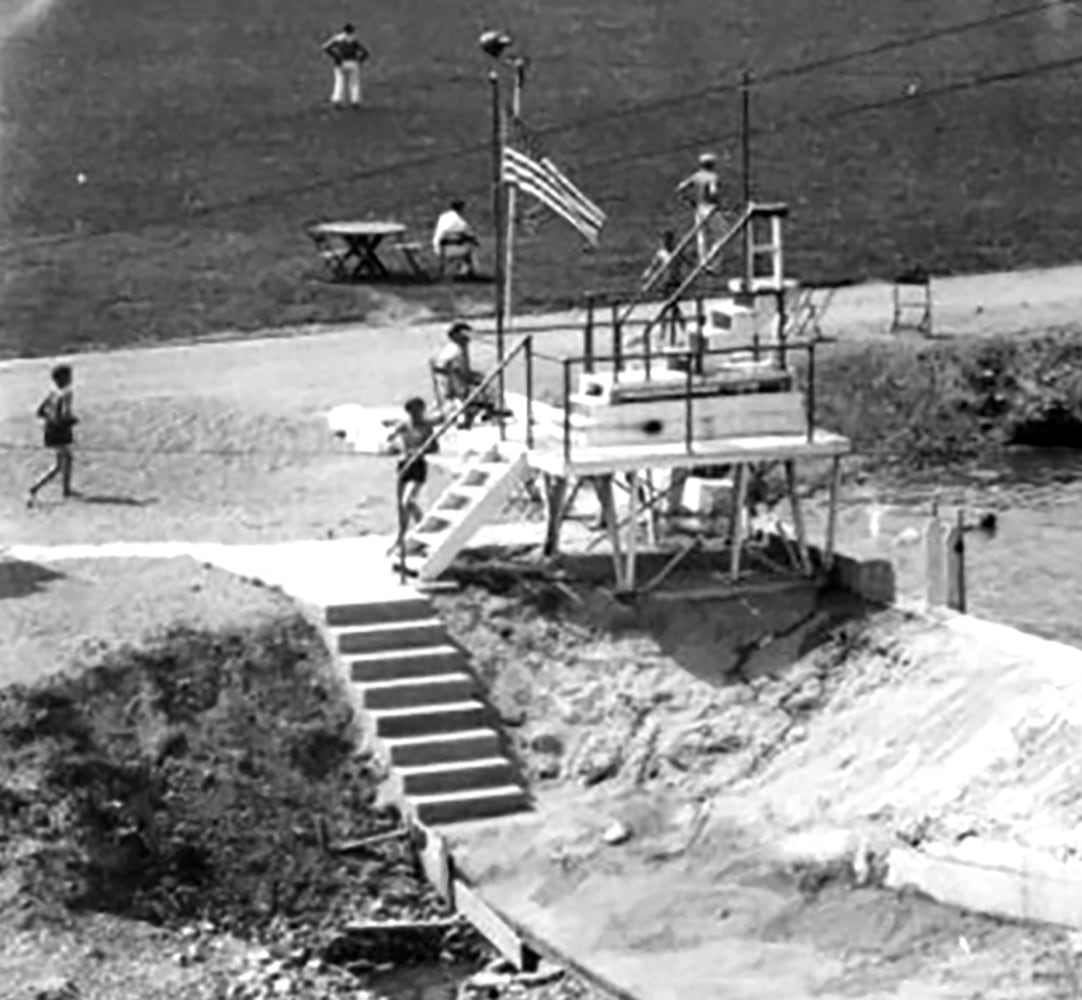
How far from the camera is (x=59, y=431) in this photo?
106 ft

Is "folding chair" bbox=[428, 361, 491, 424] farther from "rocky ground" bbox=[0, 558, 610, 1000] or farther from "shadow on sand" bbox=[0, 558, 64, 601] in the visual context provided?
"rocky ground" bbox=[0, 558, 610, 1000]

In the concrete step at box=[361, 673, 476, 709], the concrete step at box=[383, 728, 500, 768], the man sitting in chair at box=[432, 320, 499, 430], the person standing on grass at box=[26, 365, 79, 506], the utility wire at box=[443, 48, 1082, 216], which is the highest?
the utility wire at box=[443, 48, 1082, 216]

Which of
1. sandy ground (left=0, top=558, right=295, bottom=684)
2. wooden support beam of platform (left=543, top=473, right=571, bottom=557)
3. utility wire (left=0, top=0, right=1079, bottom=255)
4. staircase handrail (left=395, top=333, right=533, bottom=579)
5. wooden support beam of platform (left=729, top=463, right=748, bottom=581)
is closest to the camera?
sandy ground (left=0, top=558, right=295, bottom=684)

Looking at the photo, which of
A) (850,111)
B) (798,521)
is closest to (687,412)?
(798,521)

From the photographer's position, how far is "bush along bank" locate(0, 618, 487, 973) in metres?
23.9

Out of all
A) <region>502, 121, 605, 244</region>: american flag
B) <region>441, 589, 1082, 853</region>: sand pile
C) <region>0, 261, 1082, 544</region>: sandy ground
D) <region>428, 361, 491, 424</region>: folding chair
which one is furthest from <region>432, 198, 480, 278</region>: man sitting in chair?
<region>441, 589, 1082, 853</region>: sand pile

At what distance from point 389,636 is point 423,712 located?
3.10ft

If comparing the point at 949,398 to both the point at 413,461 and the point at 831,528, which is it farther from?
the point at 413,461

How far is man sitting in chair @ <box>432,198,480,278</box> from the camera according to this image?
1740 inches

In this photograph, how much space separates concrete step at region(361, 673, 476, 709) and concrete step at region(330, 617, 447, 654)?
405 mm

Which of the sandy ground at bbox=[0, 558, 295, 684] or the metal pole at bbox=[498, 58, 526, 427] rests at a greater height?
the metal pole at bbox=[498, 58, 526, 427]

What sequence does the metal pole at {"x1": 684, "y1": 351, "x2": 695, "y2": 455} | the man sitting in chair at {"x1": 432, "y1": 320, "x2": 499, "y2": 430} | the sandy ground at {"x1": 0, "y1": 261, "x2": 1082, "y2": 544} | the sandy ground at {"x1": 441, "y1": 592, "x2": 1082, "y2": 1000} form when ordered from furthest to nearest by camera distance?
the man sitting in chair at {"x1": 432, "y1": 320, "x2": 499, "y2": 430} → the sandy ground at {"x1": 0, "y1": 261, "x2": 1082, "y2": 544} → the metal pole at {"x1": 684, "y1": 351, "x2": 695, "y2": 455} → the sandy ground at {"x1": 441, "y1": 592, "x2": 1082, "y2": 1000}

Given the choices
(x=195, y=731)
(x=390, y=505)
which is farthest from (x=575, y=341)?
(x=195, y=731)

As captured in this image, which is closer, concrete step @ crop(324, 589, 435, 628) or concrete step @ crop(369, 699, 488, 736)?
concrete step @ crop(369, 699, 488, 736)
